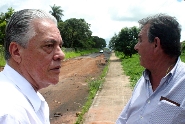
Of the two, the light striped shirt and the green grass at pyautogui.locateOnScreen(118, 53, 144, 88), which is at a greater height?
the light striped shirt

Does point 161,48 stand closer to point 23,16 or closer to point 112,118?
point 23,16

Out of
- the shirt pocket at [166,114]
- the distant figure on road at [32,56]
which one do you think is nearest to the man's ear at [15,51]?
the distant figure on road at [32,56]

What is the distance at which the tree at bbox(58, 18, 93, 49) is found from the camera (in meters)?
Result: 57.0

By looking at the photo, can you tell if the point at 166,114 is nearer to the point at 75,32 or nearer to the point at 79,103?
the point at 79,103

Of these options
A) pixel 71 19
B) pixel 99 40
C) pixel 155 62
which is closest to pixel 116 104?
pixel 155 62

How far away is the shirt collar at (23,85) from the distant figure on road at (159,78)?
1203mm

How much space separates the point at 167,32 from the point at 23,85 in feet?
5.03

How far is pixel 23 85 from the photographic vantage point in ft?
4.50

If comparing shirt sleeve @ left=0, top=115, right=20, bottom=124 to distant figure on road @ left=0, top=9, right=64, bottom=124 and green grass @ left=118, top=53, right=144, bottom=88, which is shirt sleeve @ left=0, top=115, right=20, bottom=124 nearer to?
distant figure on road @ left=0, top=9, right=64, bottom=124

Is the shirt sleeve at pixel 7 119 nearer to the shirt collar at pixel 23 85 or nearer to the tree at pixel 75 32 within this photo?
the shirt collar at pixel 23 85

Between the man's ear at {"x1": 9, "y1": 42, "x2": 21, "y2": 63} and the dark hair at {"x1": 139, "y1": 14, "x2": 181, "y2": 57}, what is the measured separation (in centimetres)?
143

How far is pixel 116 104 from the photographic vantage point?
793cm

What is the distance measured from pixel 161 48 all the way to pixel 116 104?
5.65m

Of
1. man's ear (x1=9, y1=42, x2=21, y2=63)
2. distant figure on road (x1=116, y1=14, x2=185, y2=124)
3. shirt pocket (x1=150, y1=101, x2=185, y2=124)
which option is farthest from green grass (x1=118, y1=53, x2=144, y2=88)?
man's ear (x1=9, y1=42, x2=21, y2=63)
